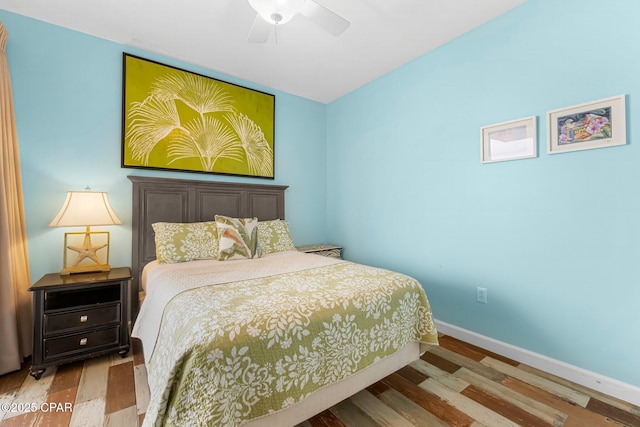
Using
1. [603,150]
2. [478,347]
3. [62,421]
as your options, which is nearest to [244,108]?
[62,421]

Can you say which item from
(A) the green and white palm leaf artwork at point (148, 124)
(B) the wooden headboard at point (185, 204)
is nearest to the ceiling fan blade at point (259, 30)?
(A) the green and white palm leaf artwork at point (148, 124)

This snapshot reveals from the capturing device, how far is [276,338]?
118 centimetres

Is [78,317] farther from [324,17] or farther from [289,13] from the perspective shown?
→ [324,17]

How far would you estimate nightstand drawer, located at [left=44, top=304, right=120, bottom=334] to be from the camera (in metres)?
1.83

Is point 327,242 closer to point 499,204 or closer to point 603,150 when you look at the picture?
point 499,204

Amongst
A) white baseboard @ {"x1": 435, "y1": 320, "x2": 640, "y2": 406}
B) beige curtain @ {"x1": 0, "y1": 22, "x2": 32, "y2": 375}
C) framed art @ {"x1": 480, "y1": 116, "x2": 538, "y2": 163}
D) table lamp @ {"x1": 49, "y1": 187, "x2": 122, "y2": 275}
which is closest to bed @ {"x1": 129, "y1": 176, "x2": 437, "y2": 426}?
table lamp @ {"x1": 49, "y1": 187, "x2": 122, "y2": 275}

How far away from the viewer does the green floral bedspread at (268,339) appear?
1.01m

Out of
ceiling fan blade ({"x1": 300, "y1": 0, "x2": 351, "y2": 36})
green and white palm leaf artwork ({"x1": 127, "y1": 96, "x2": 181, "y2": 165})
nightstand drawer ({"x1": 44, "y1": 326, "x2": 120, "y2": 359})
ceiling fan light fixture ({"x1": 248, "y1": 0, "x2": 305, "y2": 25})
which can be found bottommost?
nightstand drawer ({"x1": 44, "y1": 326, "x2": 120, "y2": 359})

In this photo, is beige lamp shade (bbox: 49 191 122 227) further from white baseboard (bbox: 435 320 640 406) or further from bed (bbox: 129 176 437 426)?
white baseboard (bbox: 435 320 640 406)

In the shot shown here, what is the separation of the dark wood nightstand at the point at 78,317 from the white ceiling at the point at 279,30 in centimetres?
207

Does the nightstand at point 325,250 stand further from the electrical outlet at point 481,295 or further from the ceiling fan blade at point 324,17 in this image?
the ceiling fan blade at point 324,17

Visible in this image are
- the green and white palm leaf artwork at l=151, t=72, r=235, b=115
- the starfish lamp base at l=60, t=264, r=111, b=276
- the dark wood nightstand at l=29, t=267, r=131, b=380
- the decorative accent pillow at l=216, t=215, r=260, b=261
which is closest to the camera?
the dark wood nightstand at l=29, t=267, r=131, b=380

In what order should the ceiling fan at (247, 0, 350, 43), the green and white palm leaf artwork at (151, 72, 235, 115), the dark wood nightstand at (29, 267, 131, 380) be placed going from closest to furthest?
the ceiling fan at (247, 0, 350, 43) → the dark wood nightstand at (29, 267, 131, 380) → the green and white palm leaf artwork at (151, 72, 235, 115)

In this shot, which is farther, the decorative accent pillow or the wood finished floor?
the decorative accent pillow
